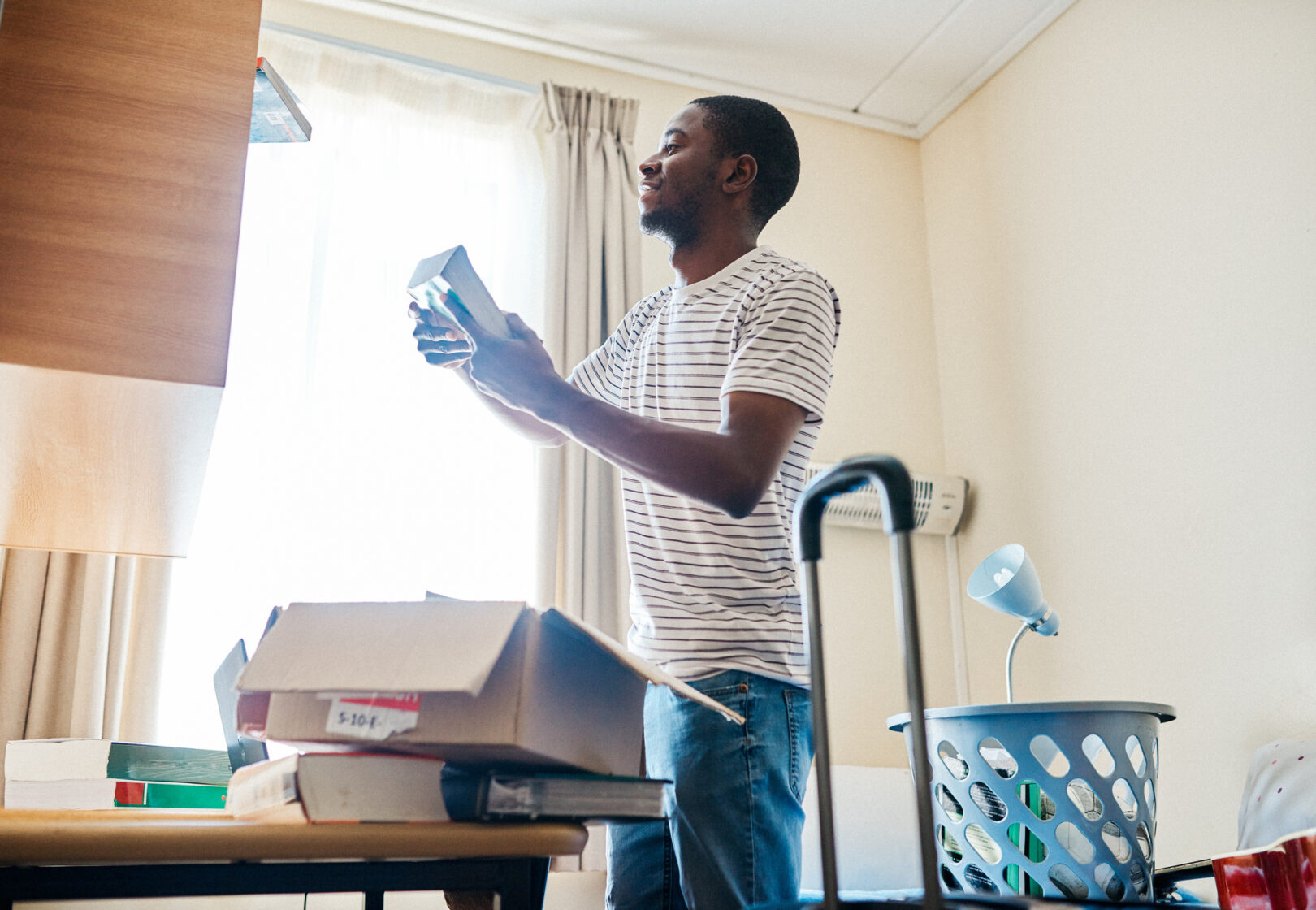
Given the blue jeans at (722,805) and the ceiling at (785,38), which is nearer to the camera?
the blue jeans at (722,805)

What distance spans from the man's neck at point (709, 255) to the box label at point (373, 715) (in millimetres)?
831

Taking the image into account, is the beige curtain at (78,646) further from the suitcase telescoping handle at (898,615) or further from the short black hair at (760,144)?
the suitcase telescoping handle at (898,615)

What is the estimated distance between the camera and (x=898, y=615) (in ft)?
2.06

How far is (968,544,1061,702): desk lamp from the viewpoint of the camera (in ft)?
5.98

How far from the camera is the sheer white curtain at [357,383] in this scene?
237 cm

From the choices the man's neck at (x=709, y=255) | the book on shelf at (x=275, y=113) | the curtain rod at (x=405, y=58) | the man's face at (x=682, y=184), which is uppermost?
the curtain rod at (x=405, y=58)

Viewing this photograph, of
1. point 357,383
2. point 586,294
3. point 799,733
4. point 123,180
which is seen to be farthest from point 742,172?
point 357,383

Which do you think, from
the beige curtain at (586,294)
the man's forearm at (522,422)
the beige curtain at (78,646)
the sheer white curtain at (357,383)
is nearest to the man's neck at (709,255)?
the man's forearm at (522,422)

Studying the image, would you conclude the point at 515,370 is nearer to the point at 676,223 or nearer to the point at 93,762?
the point at 676,223

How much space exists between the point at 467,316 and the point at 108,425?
393mm

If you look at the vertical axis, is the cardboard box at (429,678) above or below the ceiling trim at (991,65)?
below

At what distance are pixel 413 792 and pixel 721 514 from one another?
532 millimetres

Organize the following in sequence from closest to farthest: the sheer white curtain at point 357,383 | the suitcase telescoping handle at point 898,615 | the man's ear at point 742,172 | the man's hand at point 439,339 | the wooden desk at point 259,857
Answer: the suitcase telescoping handle at point 898,615
the wooden desk at point 259,857
the man's hand at point 439,339
the man's ear at point 742,172
the sheer white curtain at point 357,383

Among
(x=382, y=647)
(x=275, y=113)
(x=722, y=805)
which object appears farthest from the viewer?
(x=275, y=113)
